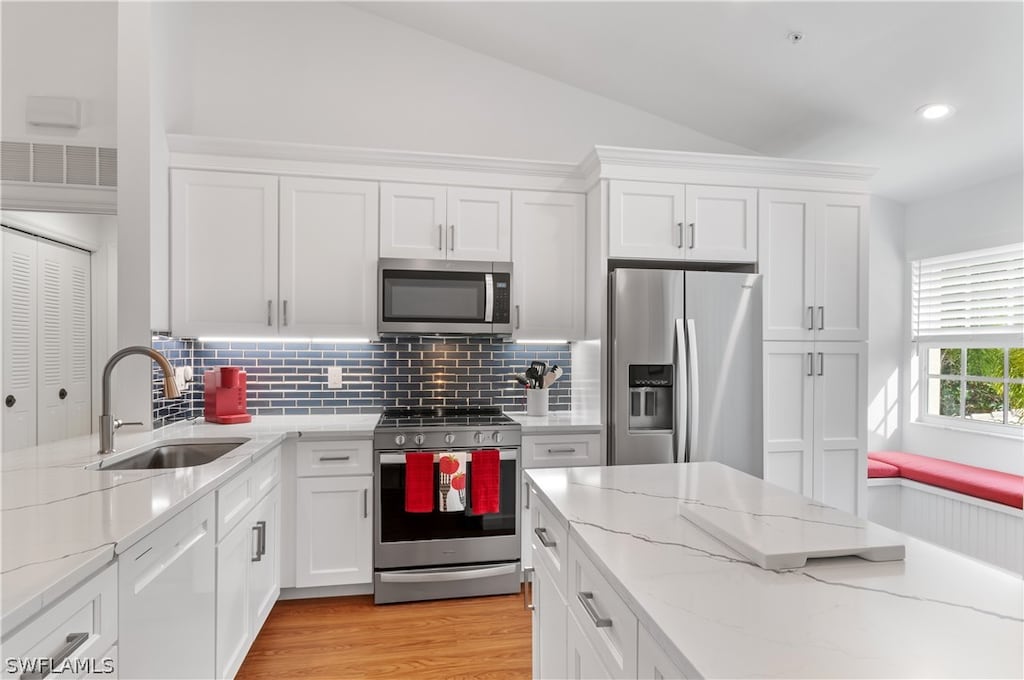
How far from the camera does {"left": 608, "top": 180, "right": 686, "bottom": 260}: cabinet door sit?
2988 millimetres

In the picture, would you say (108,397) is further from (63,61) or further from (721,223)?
(721,223)

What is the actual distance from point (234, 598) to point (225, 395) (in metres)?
1.20

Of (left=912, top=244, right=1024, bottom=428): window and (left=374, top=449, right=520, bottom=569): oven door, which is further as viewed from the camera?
(left=912, top=244, right=1024, bottom=428): window

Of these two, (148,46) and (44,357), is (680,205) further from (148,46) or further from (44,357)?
(44,357)

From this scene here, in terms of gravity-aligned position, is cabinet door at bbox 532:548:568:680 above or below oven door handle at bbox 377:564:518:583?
above

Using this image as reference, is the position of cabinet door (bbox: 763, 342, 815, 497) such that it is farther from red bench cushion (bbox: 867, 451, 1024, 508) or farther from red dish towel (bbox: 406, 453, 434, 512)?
red dish towel (bbox: 406, 453, 434, 512)

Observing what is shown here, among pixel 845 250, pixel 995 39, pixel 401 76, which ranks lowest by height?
pixel 845 250

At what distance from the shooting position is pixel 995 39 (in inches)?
93.4

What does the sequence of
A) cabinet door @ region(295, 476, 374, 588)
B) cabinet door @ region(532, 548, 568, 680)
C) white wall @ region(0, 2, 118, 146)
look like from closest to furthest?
cabinet door @ region(532, 548, 568, 680) < white wall @ region(0, 2, 118, 146) < cabinet door @ region(295, 476, 374, 588)

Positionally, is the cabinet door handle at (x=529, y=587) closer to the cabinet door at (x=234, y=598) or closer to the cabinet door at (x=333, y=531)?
the cabinet door at (x=333, y=531)

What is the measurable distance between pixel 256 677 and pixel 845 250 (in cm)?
379

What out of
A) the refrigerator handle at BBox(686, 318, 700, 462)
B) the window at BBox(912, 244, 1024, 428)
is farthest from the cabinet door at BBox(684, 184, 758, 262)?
the window at BBox(912, 244, 1024, 428)

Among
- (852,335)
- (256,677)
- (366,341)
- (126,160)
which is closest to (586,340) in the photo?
(366,341)

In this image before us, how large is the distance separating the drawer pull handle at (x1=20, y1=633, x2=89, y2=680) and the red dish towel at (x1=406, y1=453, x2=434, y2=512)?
5.40 feet
